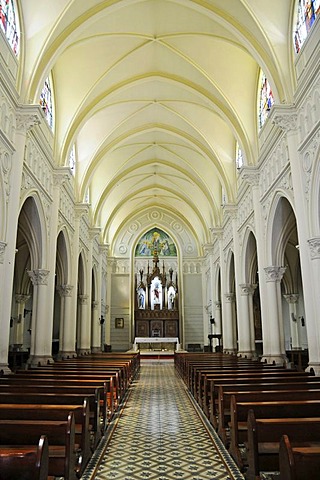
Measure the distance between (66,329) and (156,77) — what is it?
13218 millimetres

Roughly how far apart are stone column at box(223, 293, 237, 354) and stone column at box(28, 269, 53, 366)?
1270 centimetres

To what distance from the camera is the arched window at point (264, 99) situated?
17.2 meters

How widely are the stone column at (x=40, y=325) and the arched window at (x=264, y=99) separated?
11.3m

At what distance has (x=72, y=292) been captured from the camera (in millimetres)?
21875

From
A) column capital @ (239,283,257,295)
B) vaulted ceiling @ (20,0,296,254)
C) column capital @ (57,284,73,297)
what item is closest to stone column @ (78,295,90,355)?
column capital @ (57,284,73,297)

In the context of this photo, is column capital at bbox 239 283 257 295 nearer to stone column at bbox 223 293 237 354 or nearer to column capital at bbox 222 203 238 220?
column capital at bbox 222 203 238 220

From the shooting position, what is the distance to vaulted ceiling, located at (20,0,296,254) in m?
14.1

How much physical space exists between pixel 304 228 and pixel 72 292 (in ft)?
43.5

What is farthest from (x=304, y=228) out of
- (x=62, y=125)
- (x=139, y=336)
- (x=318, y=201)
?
(x=139, y=336)

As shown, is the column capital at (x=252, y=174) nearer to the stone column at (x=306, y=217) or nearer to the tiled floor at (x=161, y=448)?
the stone column at (x=306, y=217)

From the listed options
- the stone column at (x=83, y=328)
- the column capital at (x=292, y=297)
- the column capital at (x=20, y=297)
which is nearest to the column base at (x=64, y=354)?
the stone column at (x=83, y=328)

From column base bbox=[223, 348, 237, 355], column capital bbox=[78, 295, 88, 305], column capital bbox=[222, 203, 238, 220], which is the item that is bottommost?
column base bbox=[223, 348, 237, 355]

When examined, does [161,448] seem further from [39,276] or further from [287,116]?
[39,276]

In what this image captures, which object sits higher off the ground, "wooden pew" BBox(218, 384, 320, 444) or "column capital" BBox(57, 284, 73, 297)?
"column capital" BBox(57, 284, 73, 297)
